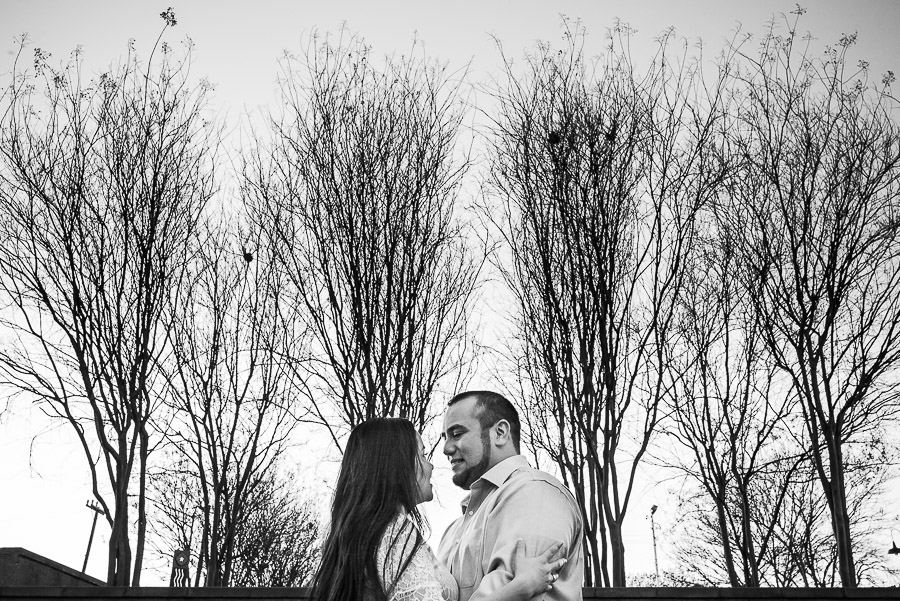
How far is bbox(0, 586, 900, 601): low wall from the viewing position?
683cm

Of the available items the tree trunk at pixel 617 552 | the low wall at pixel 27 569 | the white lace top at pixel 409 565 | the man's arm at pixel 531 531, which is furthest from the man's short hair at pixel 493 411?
the tree trunk at pixel 617 552

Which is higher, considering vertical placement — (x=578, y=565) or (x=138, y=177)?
(x=138, y=177)

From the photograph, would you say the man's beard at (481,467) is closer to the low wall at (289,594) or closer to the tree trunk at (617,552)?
the low wall at (289,594)

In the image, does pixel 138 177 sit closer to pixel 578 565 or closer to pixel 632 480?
pixel 632 480

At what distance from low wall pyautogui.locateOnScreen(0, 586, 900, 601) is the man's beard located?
4.22 meters

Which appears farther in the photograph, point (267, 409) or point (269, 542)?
point (269, 542)

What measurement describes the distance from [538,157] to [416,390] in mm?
3138

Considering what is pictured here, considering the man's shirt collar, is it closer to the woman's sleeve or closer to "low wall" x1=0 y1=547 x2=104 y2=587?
the woman's sleeve

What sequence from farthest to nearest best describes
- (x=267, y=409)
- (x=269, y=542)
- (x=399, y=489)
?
(x=269, y=542) < (x=267, y=409) < (x=399, y=489)

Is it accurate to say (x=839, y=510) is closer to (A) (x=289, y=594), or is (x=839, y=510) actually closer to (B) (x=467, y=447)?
(A) (x=289, y=594)

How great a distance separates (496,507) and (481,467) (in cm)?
34

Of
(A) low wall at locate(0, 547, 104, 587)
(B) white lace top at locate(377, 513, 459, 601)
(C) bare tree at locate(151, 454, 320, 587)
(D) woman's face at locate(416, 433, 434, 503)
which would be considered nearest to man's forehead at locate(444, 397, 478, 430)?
(D) woman's face at locate(416, 433, 434, 503)

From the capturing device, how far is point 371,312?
396 inches

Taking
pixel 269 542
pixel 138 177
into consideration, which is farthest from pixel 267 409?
pixel 269 542
